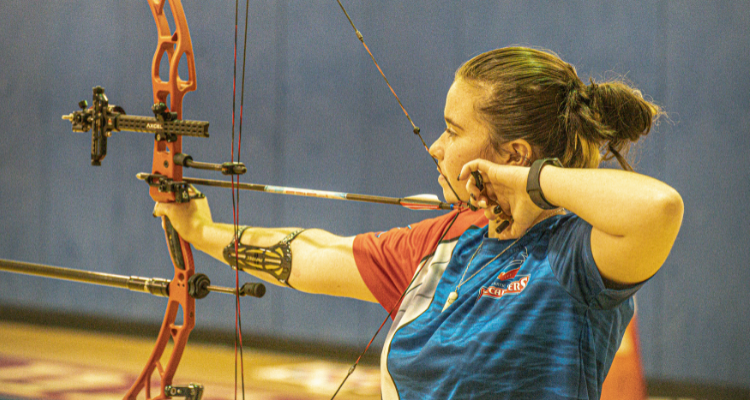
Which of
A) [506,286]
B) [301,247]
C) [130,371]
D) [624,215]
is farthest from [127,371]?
[624,215]

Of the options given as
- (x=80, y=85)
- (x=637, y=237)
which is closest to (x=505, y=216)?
(x=637, y=237)

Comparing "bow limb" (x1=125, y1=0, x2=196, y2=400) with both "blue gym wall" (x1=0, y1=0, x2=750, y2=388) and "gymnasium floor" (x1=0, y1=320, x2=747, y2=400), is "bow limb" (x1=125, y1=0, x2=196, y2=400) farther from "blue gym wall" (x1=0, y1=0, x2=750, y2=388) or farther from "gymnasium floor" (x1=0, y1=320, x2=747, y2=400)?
"blue gym wall" (x1=0, y1=0, x2=750, y2=388)

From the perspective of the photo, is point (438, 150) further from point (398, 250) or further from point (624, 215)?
point (624, 215)

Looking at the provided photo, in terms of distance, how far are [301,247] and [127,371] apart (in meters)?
1.78

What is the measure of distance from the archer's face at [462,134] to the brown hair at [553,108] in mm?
15

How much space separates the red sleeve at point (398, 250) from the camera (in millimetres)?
1201

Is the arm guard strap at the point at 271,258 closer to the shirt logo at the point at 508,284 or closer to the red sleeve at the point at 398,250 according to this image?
the red sleeve at the point at 398,250

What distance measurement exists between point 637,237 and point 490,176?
27 cm

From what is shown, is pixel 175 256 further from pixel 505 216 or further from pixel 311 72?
pixel 311 72

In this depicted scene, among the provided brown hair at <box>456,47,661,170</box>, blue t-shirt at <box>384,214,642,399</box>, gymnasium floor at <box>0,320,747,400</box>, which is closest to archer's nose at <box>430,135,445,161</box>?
brown hair at <box>456,47,661,170</box>

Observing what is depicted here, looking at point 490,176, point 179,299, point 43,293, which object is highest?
point 490,176

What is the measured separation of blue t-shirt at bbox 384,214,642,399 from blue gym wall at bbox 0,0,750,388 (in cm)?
124

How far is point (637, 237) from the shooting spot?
779 millimetres

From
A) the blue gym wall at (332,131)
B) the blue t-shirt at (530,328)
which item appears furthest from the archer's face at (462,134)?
the blue gym wall at (332,131)
